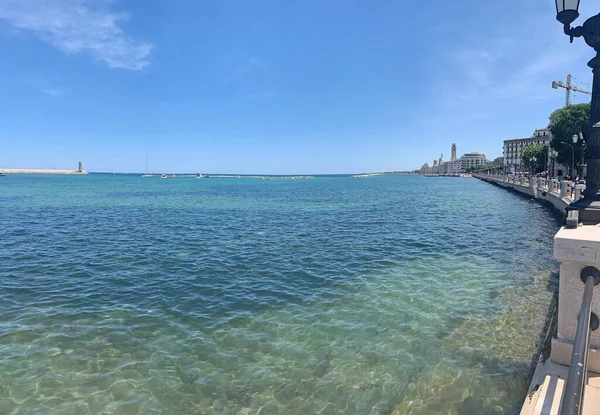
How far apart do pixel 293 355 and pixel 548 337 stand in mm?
5342

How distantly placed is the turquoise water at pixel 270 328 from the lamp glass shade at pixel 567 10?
603 centimetres

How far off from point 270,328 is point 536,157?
4998 inches

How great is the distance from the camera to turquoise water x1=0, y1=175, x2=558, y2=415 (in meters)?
6.44

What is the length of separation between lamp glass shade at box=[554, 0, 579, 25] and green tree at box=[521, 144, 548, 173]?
121433 mm

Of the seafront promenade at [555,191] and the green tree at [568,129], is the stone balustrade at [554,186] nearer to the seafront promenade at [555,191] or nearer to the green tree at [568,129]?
the seafront promenade at [555,191]

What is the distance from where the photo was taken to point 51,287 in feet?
40.7

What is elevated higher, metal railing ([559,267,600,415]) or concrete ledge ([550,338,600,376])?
metal railing ([559,267,600,415])

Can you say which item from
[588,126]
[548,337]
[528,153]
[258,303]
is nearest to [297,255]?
[258,303]

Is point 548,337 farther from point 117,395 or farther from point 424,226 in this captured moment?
point 424,226

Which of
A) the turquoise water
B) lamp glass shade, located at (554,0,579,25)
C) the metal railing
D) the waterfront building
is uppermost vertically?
the waterfront building

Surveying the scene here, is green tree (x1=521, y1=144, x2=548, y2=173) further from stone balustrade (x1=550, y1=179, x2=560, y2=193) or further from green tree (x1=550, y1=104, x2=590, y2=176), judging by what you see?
stone balustrade (x1=550, y1=179, x2=560, y2=193)

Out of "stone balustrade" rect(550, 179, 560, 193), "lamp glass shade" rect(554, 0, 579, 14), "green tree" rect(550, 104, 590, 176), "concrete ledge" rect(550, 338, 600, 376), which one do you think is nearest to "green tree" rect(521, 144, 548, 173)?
"green tree" rect(550, 104, 590, 176)

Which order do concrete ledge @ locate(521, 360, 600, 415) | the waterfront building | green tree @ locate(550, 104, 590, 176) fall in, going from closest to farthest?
concrete ledge @ locate(521, 360, 600, 415) < green tree @ locate(550, 104, 590, 176) < the waterfront building

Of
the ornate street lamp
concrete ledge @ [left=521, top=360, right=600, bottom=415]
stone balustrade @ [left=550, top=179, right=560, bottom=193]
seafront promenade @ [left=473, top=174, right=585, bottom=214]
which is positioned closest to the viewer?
concrete ledge @ [left=521, top=360, right=600, bottom=415]
